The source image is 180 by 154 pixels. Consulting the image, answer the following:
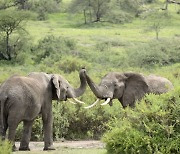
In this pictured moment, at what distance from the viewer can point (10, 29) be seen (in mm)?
35219

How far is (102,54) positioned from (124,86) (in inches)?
822

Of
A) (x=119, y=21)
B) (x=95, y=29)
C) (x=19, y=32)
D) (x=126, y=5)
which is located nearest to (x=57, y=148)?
(x=19, y=32)

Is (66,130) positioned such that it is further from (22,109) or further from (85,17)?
(85,17)

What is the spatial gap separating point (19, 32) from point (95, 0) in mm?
17407

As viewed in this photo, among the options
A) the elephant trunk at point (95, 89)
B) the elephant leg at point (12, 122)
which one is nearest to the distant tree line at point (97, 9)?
the elephant trunk at point (95, 89)

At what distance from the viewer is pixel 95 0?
51312 millimetres

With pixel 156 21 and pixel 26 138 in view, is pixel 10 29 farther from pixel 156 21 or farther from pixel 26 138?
pixel 26 138

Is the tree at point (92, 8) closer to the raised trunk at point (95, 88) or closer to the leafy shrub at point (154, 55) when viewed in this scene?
the leafy shrub at point (154, 55)

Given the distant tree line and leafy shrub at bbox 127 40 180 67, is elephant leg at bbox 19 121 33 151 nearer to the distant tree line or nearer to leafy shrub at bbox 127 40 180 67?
leafy shrub at bbox 127 40 180 67

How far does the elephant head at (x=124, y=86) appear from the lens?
12.9 m

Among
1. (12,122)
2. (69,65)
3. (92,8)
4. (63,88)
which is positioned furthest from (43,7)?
(12,122)

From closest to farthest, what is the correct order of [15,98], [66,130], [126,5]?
[15,98], [66,130], [126,5]

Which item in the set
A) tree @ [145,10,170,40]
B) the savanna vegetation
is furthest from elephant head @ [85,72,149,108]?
tree @ [145,10,170,40]

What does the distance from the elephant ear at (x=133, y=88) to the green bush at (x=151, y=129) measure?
4900 mm
